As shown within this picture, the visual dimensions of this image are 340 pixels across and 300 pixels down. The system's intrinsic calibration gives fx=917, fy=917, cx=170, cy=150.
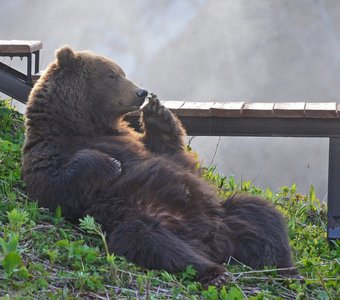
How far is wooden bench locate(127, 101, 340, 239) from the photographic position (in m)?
6.68

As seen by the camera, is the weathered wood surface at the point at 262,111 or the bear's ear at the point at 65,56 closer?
the bear's ear at the point at 65,56

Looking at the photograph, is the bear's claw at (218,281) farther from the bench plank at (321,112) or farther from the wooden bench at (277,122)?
the bench plank at (321,112)

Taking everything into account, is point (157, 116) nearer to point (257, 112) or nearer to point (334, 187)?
point (257, 112)

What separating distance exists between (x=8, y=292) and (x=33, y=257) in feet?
1.88

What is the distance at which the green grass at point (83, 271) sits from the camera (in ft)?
14.6

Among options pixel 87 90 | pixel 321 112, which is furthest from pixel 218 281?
pixel 321 112

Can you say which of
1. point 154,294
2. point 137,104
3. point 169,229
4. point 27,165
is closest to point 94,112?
point 137,104

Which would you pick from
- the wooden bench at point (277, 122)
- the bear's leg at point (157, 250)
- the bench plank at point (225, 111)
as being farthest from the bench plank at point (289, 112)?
the bear's leg at point (157, 250)

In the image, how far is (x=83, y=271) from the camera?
4695mm

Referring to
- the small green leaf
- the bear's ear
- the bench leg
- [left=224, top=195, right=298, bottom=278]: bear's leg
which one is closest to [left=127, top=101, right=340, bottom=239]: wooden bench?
the bench leg

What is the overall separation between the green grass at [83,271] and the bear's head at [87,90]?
58 centimetres

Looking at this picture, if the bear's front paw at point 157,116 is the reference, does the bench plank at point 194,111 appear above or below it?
above

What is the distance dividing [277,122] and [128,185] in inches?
66.3

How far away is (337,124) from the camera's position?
22.0 feet
